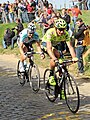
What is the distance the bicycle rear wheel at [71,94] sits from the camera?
8.20 m

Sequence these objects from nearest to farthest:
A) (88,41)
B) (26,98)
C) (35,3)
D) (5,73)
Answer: (26,98)
(88,41)
(5,73)
(35,3)

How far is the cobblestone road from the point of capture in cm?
803

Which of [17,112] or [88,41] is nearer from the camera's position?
[17,112]

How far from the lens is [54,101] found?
948 centimetres

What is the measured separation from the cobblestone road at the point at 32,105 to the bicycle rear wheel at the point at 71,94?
0.15m

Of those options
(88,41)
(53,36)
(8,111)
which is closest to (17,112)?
(8,111)

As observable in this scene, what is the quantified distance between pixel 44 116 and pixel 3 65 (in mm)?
11078

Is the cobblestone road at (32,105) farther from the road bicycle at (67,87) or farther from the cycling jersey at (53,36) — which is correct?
the cycling jersey at (53,36)

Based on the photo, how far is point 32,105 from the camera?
30.2 feet

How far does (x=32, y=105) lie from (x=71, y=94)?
1.28 m

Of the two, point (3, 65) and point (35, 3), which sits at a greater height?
point (35, 3)

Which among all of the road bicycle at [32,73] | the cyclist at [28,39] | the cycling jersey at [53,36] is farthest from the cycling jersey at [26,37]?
the cycling jersey at [53,36]

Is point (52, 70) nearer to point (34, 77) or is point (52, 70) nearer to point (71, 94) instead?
point (71, 94)

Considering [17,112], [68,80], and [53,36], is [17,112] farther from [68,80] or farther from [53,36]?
[53,36]
